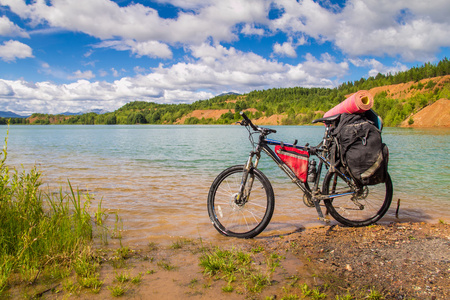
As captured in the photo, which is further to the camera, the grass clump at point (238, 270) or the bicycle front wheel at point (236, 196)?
the bicycle front wheel at point (236, 196)

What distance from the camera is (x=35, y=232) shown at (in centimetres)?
379

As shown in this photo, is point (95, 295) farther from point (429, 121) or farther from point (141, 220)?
point (429, 121)

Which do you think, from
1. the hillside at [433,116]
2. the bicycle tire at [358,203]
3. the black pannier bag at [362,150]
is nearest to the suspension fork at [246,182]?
the bicycle tire at [358,203]

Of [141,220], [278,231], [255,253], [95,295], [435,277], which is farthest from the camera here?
[141,220]

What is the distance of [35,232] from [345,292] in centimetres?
397

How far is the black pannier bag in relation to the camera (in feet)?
14.9

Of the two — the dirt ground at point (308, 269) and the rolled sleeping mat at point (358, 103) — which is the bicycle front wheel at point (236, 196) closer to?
the dirt ground at point (308, 269)

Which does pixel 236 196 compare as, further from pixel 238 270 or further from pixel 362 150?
pixel 362 150

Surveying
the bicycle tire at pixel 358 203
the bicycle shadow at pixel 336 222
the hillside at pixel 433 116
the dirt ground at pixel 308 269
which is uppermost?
the hillside at pixel 433 116

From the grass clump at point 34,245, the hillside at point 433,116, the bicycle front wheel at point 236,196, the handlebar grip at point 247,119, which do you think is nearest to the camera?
the grass clump at point 34,245

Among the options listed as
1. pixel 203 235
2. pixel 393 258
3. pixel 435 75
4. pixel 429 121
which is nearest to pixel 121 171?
pixel 203 235

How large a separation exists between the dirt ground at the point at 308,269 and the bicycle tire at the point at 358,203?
474 millimetres

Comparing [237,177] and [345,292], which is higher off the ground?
[237,177]

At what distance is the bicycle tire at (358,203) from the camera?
5102 millimetres
